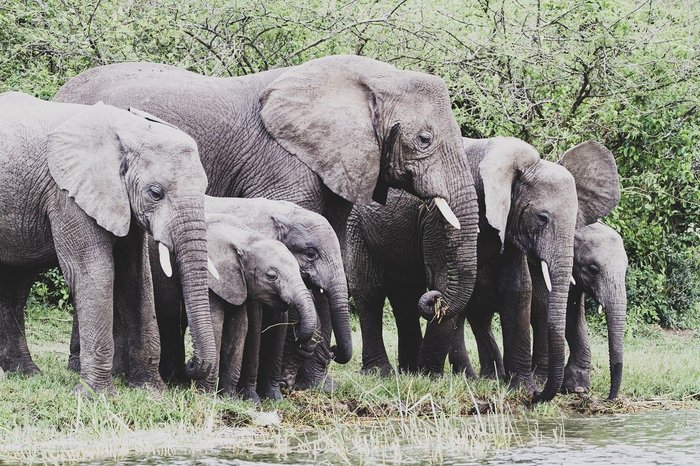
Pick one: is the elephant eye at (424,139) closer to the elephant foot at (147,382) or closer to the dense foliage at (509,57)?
the elephant foot at (147,382)

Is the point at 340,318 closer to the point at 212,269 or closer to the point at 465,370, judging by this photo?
the point at 212,269

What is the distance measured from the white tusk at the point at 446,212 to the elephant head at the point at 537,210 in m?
0.67

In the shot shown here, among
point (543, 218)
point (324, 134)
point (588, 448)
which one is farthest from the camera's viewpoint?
point (543, 218)

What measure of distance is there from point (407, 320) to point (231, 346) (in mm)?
3458

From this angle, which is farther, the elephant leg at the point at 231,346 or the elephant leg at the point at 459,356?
the elephant leg at the point at 459,356

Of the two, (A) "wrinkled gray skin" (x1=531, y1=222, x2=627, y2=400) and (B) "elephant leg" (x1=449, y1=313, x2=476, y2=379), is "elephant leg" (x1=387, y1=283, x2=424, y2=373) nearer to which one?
(B) "elephant leg" (x1=449, y1=313, x2=476, y2=379)

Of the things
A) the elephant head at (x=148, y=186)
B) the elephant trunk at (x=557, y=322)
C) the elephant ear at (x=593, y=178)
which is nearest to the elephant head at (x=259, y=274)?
the elephant head at (x=148, y=186)

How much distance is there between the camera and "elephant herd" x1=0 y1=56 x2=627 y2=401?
9.16 metres

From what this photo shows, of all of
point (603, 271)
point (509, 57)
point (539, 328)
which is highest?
point (509, 57)

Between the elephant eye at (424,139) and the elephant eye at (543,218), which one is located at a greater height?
the elephant eye at (424,139)

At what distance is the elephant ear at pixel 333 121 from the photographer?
10.7 metres

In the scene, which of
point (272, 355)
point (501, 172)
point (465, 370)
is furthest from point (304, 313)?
point (465, 370)

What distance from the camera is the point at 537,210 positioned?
11.4 meters

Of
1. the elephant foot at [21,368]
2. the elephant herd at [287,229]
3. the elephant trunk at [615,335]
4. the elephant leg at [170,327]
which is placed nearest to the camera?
the elephant herd at [287,229]
